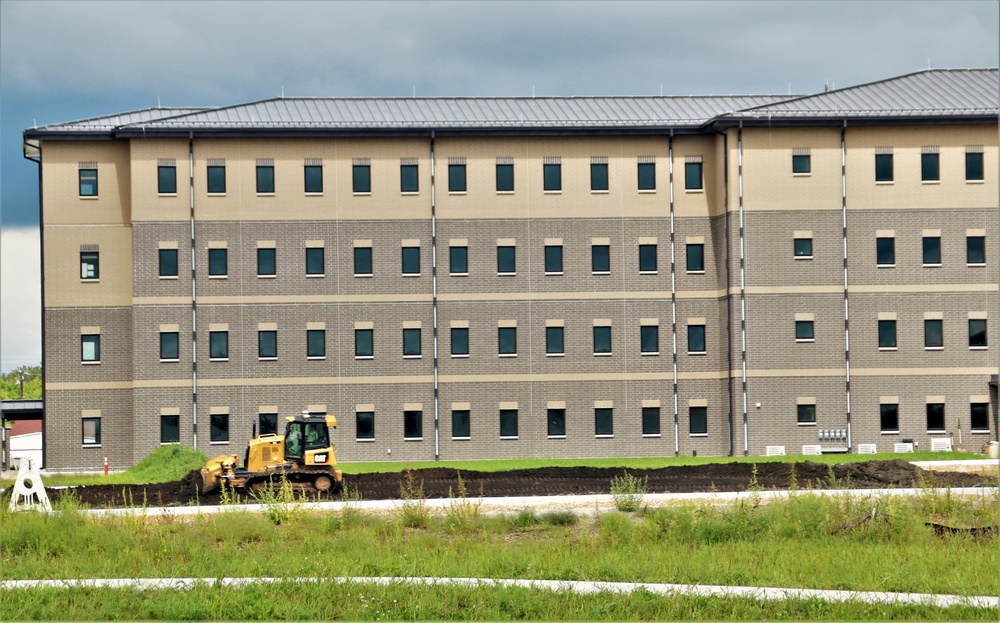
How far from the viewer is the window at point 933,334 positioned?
50.0 meters

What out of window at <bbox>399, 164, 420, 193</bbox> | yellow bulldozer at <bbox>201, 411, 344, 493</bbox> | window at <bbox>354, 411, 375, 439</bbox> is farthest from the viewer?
window at <bbox>399, 164, 420, 193</bbox>

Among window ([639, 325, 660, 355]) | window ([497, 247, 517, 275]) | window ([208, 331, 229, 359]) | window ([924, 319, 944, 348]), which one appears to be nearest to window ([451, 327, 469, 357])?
window ([497, 247, 517, 275])

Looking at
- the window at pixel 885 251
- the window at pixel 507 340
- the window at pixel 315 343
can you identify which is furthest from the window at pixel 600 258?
the window at pixel 315 343

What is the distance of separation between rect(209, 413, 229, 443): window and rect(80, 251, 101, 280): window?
7.47m

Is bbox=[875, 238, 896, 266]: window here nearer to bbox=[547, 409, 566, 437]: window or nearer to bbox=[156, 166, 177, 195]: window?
bbox=[547, 409, 566, 437]: window

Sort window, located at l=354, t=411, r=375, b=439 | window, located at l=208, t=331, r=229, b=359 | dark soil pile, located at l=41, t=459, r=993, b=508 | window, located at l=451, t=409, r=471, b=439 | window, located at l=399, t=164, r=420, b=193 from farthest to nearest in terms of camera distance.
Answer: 1. window, located at l=399, t=164, r=420, b=193
2. window, located at l=451, t=409, r=471, b=439
3. window, located at l=208, t=331, r=229, b=359
4. window, located at l=354, t=411, r=375, b=439
5. dark soil pile, located at l=41, t=459, r=993, b=508

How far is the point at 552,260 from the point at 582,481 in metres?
19.8

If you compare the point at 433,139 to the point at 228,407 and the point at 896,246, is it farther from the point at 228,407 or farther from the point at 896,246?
the point at 896,246

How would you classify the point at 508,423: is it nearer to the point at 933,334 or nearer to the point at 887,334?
the point at 887,334

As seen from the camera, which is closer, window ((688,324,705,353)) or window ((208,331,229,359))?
window ((208,331,229,359))

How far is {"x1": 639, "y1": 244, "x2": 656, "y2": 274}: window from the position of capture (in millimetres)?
51469

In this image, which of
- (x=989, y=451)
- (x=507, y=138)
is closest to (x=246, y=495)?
(x=507, y=138)

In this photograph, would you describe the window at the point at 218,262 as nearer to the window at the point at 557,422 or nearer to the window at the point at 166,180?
the window at the point at 166,180

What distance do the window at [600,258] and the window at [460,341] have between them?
568 centimetres
